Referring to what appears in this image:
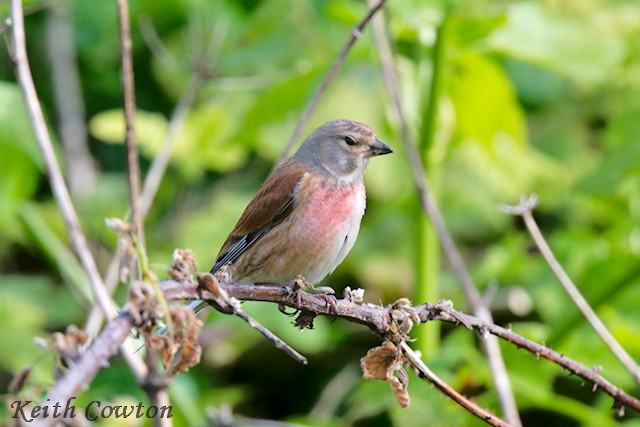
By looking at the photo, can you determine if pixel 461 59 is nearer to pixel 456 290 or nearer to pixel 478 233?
pixel 456 290

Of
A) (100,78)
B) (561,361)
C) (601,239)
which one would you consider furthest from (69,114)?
(561,361)

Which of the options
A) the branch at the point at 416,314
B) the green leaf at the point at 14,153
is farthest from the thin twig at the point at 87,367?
the green leaf at the point at 14,153

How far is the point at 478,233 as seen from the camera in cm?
602

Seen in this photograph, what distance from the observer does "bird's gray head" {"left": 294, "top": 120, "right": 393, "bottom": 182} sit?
3.36 meters

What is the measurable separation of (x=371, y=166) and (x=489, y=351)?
2375mm

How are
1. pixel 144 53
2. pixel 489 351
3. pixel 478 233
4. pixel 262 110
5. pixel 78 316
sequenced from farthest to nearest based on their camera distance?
1. pixel 144 53
2. pixel 478 233
3. pixel 78 316
4. pixel 262 110
5. pixel 489 351

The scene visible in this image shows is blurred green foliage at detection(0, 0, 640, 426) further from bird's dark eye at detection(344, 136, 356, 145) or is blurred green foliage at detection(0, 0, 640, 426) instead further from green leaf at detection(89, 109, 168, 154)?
bird's dark eye at detection(344, 136, 356, 145)

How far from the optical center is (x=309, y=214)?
3281mm

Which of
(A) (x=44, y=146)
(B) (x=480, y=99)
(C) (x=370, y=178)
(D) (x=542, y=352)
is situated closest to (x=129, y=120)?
(A) (x=44, y=146)

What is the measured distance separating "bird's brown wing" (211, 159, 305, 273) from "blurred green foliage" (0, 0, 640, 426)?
606 millimetres

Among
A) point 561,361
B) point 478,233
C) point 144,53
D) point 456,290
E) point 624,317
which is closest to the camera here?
point 561,361

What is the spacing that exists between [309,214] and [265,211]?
0.22 metres

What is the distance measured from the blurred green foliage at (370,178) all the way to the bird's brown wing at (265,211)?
61 centimetres

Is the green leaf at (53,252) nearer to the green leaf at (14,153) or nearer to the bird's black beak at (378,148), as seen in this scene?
the green leaf at (14,153)
